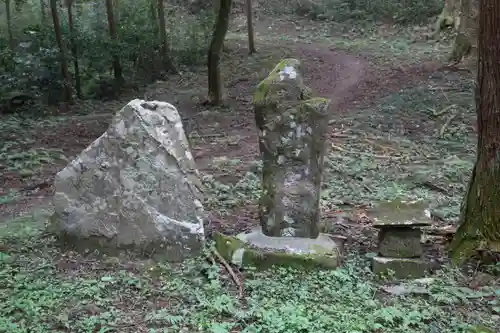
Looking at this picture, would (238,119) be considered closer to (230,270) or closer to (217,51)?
(217,51)

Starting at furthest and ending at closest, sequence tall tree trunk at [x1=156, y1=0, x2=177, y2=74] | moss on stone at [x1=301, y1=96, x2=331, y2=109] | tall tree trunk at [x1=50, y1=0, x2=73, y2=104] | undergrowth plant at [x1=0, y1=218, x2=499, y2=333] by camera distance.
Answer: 1. tall tree trunk at [x1=156, y1=0, x2=177, y2=74]
2. tall tree trunk at [x1=50, y1=0, x2=73, y2=104]
3. moss on stone at [x1=301, y1=96, x2=331, y2=109]
4. undergrowth plant at [x1=0, y1=218, x2=499, y2=333]

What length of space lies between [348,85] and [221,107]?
4.74 meters

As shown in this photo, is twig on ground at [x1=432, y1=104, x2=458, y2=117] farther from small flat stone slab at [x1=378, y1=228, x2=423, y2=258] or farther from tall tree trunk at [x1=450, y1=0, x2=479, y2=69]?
small flat stone slab at [x1=378, y1=228, x2=423, y2=258]

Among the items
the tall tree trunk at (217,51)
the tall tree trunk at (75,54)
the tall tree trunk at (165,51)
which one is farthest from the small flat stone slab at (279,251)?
the tall tree trunk at (165,51)

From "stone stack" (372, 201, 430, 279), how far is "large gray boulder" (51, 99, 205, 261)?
1.94m

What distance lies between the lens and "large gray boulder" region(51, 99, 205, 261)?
21.1 ft

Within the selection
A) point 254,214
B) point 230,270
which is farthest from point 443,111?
point 230,270

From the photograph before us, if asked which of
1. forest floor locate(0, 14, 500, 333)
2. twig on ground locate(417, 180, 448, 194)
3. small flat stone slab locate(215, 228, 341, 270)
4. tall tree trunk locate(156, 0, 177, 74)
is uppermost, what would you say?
tall tree trunk locate(156, 0, 177, 74)

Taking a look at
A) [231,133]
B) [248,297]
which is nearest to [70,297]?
[248,297]

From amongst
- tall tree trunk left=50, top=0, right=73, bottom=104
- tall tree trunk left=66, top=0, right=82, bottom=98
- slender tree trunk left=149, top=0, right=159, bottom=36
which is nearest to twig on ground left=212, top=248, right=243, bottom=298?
tall tree trunk left=50, top=0, right=73, bottom=104

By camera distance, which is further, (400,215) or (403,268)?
(400,215)

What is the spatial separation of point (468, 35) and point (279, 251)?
14.6 m

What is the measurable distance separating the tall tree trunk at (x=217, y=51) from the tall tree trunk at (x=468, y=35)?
7.49 meters

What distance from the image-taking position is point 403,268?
6.10m
